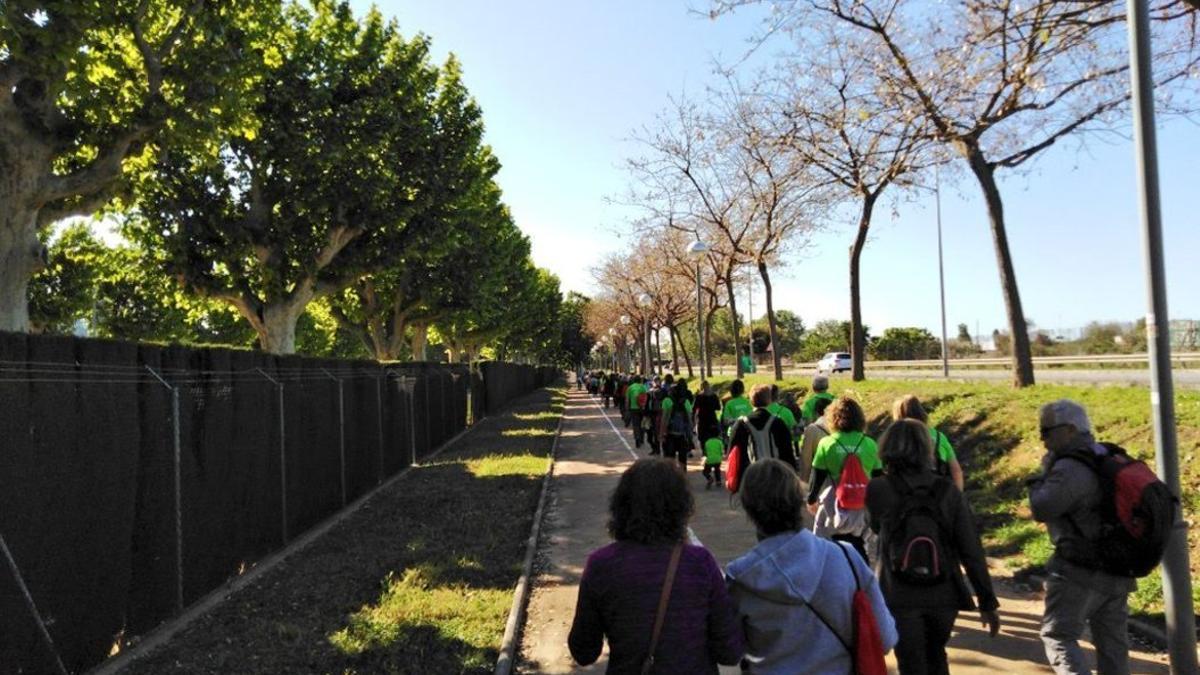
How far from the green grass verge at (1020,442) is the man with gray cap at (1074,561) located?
265cm

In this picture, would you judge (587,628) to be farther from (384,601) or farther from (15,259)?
(15,259)

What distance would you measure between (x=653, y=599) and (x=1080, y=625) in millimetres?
2387

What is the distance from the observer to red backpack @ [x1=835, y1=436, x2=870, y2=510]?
16.9 feet

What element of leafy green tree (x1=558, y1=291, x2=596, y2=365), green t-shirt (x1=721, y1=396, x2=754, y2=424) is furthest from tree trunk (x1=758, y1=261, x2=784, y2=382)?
leafy green tree (x1=558, y1=291, x2=596, y2=365)

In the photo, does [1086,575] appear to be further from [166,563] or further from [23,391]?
[166,563]

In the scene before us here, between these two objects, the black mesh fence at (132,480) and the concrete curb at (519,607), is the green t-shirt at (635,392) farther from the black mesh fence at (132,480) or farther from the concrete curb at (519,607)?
the black mesh fence at (132,480)

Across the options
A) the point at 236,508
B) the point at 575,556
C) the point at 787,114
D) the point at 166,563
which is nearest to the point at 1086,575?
the point at 575,556

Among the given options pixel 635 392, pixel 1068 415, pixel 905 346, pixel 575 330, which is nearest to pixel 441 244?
pixel 635 392

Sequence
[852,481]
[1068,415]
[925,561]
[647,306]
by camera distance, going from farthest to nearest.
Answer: [647,306], [852,481], [1068,415], [925,561]

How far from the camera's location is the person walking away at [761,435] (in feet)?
25.9

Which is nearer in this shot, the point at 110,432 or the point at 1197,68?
the point at 110,432

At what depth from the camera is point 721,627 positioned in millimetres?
2635

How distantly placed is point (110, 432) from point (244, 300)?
43.5ft

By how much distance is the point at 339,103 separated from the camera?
17375 mm
